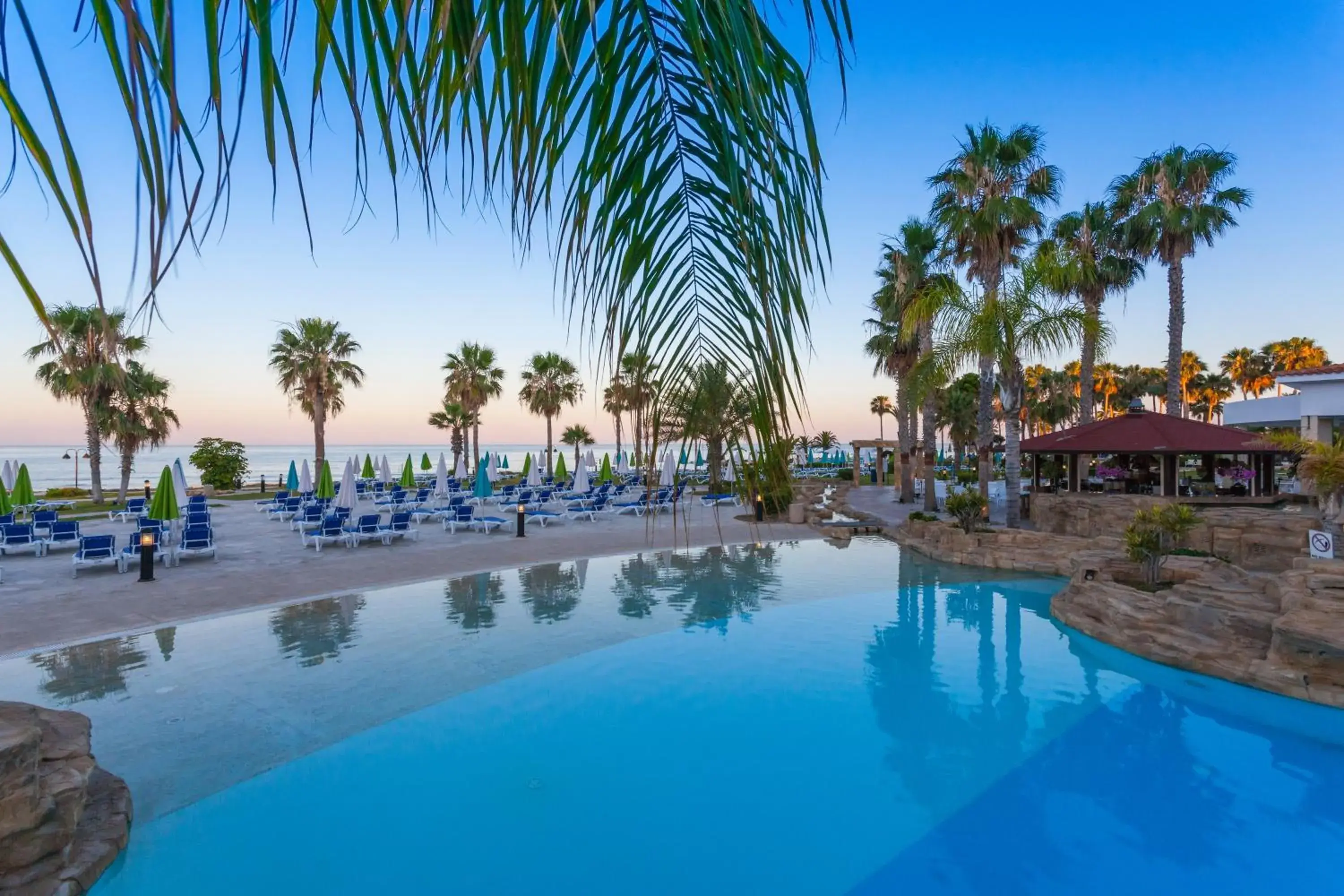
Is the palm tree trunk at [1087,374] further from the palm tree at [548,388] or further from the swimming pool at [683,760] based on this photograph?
the palm tree at [548,388]

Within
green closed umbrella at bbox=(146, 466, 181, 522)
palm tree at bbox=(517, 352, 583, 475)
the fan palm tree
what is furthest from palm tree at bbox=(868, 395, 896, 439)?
the fan palm tree

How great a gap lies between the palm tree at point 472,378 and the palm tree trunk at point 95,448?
17.6 metres

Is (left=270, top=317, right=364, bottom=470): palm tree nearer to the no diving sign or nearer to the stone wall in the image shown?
the stone wall

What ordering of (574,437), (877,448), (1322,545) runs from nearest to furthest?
(1322,545), (877,448), (574,437)

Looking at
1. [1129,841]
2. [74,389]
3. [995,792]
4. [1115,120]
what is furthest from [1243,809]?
[1115,120]

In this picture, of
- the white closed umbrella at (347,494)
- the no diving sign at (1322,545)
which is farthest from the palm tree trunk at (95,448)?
the no diving sign at (1322,545)

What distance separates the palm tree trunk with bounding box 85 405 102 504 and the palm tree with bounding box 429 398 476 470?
16.4 m

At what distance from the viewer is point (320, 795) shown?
5906mm

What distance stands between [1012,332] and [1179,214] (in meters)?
10.5

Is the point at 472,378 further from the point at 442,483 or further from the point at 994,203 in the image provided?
the point at 994,203

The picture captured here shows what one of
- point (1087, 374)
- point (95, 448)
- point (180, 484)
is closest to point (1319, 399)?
point (1087, 374)

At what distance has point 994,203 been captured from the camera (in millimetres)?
16797

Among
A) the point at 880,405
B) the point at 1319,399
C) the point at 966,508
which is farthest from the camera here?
the point at 880,405

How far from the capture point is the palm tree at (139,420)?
1000 inches
